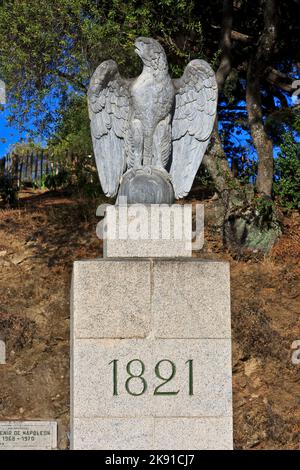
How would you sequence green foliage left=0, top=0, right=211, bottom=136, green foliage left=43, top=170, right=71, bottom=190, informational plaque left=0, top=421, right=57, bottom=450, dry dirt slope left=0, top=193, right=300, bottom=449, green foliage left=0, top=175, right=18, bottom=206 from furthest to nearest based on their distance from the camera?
green foliage left=43, top=170, right=71, bottom=190, green foliage left=0, top=175, right=18, bottom=206, green foliage left=0, top=0, right=211, bottom=136, dry dirt slope left=0, top=193, right=300, bottom=449, informational plaque left=0, top=421, right=57, bottom=450

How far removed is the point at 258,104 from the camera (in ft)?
52.7

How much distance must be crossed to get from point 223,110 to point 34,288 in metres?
8.17

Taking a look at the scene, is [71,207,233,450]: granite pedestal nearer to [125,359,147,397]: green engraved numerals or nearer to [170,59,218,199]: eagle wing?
[125,359,147,397]: green engraved numerals

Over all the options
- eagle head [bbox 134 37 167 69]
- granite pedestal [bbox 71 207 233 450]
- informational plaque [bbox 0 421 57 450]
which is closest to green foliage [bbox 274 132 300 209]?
informational plaque [bbox 0 421 57 450]

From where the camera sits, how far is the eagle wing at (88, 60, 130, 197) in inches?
305

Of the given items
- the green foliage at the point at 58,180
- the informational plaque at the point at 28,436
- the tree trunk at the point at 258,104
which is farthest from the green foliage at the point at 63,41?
the informational plaque at the point at 28,436

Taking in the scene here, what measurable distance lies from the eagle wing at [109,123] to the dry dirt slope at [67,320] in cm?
415

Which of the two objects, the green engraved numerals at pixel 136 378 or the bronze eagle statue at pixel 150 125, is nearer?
the green engraved numerals at pixel 136 378

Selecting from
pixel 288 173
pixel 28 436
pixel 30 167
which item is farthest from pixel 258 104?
pixel 28 436

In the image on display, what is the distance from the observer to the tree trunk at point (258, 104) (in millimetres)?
15797

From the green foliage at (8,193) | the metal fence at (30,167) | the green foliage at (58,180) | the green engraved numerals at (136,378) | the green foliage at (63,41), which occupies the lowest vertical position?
the green engraved numerals at (136,378)

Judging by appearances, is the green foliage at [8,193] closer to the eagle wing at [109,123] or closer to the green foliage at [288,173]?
the green foliage at [288,173]

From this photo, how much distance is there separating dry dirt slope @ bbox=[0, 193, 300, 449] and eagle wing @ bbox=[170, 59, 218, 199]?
430 cm

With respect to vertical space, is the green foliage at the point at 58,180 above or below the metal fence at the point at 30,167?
below
